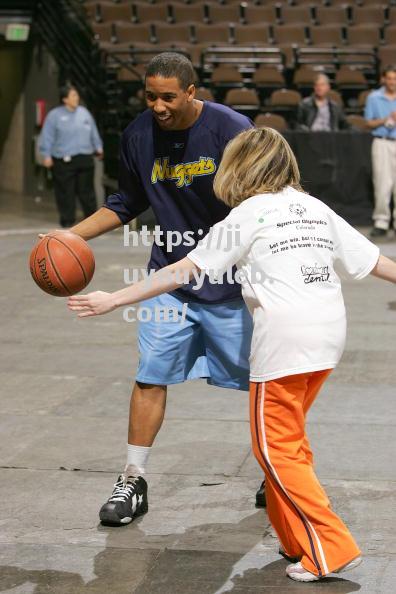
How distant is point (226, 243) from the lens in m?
4.11

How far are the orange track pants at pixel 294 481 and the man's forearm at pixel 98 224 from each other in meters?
1.25

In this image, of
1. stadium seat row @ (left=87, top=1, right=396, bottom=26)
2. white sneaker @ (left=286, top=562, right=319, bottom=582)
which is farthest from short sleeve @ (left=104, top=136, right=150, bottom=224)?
stadium seat row @ (left=87, top=1, right=396, bottom=26)

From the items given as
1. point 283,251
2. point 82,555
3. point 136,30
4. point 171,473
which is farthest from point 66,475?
point 136,30

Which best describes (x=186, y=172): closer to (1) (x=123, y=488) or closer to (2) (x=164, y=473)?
(1) (x=123, y=488)

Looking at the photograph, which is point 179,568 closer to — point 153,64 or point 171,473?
point 171,473

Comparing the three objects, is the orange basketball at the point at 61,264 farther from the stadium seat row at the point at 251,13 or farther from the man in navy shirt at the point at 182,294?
the stadium seat row at the point at 251,13

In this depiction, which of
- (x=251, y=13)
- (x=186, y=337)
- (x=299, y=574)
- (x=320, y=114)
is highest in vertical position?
(x=251, y=13)

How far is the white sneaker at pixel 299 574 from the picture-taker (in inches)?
162

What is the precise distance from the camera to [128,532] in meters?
4.69

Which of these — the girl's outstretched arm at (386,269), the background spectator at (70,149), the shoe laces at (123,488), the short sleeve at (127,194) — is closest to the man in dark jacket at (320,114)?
the background spectator at (70,149)

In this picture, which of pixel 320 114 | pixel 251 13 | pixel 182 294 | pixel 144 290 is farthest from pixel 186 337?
pixel 251 13

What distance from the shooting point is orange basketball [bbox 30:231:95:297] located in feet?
14.8

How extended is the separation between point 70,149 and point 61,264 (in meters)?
11.2

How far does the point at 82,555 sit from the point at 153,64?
1949 millimetres
